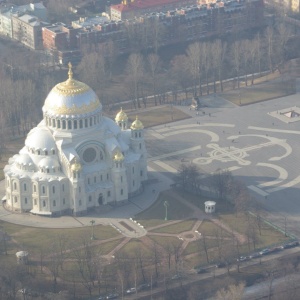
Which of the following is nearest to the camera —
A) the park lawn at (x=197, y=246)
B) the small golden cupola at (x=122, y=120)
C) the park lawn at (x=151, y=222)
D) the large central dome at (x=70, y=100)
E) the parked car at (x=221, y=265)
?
the parked car at (x=221, y=265)

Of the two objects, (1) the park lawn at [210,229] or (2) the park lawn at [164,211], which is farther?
(2) the park lawn at [164,211]

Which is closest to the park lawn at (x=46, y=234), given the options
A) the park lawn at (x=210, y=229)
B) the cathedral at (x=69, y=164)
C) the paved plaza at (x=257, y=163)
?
the cathedral at (x=69, y=164)

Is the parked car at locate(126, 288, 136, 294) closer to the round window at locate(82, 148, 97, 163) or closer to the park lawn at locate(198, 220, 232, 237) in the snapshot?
the park lawn at locate(198, 220, 232, 237)

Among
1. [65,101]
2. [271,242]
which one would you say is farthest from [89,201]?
[271,242]

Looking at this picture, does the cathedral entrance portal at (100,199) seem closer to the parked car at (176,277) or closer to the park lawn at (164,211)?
the park lawn at (164,211)

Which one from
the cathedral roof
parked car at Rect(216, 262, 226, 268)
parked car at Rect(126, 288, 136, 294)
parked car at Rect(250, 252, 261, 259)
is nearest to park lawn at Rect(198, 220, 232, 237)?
parked car at Rect(250, 252, 261, 259)

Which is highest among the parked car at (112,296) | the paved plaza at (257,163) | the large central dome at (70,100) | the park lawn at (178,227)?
the large central dome at (70,100)

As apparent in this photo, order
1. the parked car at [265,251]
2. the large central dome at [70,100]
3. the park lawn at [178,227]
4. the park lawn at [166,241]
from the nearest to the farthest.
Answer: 1. the parked car at [265,251]
2. the park lawn at [166,241]
3. the park lawn at [178,227]
4. the large central dome at [70,100]
